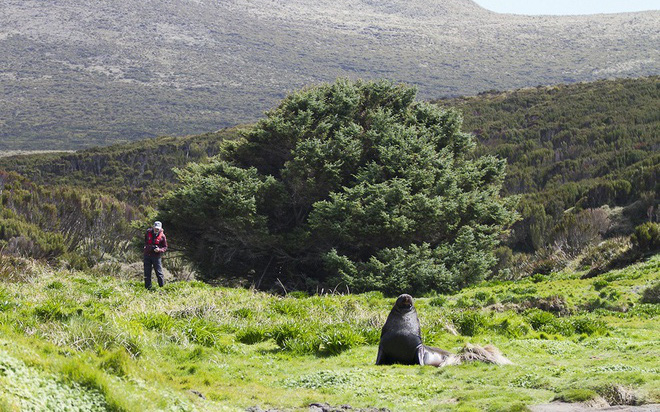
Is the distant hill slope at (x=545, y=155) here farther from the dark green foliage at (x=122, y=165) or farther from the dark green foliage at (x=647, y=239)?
the dark green foliage at (x=647, y=239)

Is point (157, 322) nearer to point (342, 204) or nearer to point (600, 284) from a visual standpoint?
point (600, 284)

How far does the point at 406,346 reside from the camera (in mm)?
9453

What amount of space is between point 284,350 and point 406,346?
1.97 m

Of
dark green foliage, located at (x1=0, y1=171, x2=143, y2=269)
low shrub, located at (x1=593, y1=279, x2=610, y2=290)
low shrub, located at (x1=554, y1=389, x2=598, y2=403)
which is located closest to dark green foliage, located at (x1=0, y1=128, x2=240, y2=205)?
dark green foliage, located at (x1=0, y1=171, x2=143, y2=269)

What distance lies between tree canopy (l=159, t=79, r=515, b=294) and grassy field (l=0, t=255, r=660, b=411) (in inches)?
210

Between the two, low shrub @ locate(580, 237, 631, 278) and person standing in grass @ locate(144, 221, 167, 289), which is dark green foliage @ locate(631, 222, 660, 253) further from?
person standing in grass @ locate(144, 221, 167, 289)

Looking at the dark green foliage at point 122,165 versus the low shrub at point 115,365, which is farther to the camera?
the dark green foliage at point 122,165

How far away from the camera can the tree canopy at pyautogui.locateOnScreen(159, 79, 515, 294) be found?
21.4 m

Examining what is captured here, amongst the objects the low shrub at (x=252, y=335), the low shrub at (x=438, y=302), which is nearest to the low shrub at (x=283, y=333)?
the low shrub at (x=252, y=335)

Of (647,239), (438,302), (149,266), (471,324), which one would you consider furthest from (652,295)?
→ (149,266)

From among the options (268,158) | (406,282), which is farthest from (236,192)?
(406,282)

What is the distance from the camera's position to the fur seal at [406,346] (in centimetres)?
933

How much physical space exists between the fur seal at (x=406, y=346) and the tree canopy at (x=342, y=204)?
1014 centimetres

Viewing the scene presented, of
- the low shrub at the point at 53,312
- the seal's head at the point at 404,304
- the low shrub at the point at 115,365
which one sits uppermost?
the low shrub at the point at 115,365
